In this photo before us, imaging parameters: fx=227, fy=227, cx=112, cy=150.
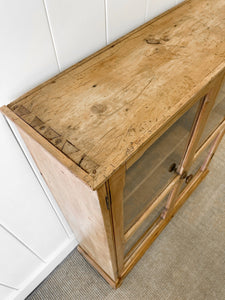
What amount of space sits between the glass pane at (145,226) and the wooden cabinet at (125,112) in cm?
20

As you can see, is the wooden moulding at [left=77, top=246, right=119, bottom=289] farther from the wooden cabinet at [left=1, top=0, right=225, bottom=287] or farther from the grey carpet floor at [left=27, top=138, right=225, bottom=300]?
the wooden cabinet at [left=1, top=0, right=225, bottom=287]

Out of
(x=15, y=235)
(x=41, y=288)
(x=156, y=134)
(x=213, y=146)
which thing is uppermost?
(x=156, y=134)

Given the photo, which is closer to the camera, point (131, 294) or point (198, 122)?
point (198, 122)

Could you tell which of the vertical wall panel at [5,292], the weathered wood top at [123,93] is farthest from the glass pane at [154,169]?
the vertical wall panel at [5,292]

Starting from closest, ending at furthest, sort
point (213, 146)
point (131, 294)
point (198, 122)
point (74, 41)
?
point (74, 41) < point (198, 122) < point (131, 294) < point (213, 146)

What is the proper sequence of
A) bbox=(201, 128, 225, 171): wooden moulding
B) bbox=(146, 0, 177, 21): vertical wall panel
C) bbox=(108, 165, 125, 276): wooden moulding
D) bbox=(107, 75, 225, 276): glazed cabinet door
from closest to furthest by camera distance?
bbox=(108, 165, 125, 276): wooden moulding, bbox=(107, 75, 225, 276): glazed cabinet door, bbox=(146, 0, 177, 21): vertical wall panel, bbox=(201, 128, 225, 171): wooden moulding

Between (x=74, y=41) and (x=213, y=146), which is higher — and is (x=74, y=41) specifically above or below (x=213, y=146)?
above

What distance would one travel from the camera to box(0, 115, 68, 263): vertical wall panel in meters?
0.58

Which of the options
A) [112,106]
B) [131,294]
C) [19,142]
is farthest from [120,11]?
[131,294]

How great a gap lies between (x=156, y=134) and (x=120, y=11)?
1.27 ft

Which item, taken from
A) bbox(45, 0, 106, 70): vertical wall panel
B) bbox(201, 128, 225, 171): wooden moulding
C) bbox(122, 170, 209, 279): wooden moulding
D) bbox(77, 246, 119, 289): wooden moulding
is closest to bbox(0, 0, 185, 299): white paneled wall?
bbox(45, 0, 106, 70): vertical wall panel

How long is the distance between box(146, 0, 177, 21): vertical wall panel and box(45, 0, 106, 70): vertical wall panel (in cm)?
20

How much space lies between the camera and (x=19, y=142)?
0.58m

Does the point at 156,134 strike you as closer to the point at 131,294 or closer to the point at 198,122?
the point at 198,122
